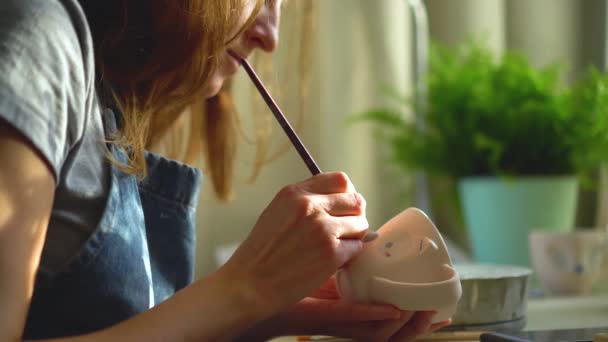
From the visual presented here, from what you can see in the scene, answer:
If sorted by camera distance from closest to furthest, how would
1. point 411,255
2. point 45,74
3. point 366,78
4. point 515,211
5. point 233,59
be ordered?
Answer: point 45,74 < point 411,255 < point 233,59 < point 515,211 < point 366,78

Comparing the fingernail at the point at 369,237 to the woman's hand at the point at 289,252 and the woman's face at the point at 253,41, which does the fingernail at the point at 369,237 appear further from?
the woman's face at the point at 253,41

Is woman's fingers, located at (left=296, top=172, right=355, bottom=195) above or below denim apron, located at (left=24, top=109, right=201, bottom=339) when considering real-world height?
above

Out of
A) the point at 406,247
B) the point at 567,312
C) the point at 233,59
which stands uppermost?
the point at 233,59

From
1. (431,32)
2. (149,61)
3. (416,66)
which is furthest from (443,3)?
(149,61)

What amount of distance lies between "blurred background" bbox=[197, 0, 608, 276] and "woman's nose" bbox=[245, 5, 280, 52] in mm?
766

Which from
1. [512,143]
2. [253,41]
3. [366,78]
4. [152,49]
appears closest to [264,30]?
[253,41]

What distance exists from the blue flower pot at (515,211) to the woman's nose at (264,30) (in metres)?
0.63

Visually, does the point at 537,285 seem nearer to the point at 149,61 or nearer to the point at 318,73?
the point at 318,73

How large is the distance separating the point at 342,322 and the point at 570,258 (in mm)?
579

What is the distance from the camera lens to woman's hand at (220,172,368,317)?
62cm

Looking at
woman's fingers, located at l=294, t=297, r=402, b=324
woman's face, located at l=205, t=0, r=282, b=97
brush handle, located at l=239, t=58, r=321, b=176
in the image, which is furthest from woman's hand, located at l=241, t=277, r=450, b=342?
woman's face, located at l=205, t=0, r=282, b=97

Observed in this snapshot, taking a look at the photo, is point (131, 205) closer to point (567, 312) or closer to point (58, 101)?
point (58, 101)

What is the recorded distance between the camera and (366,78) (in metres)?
1.76

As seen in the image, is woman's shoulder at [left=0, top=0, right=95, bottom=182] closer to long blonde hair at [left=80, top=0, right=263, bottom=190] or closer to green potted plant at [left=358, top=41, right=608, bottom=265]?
long blonde hair at [left=80, top=0, right=263, bottom=190]
